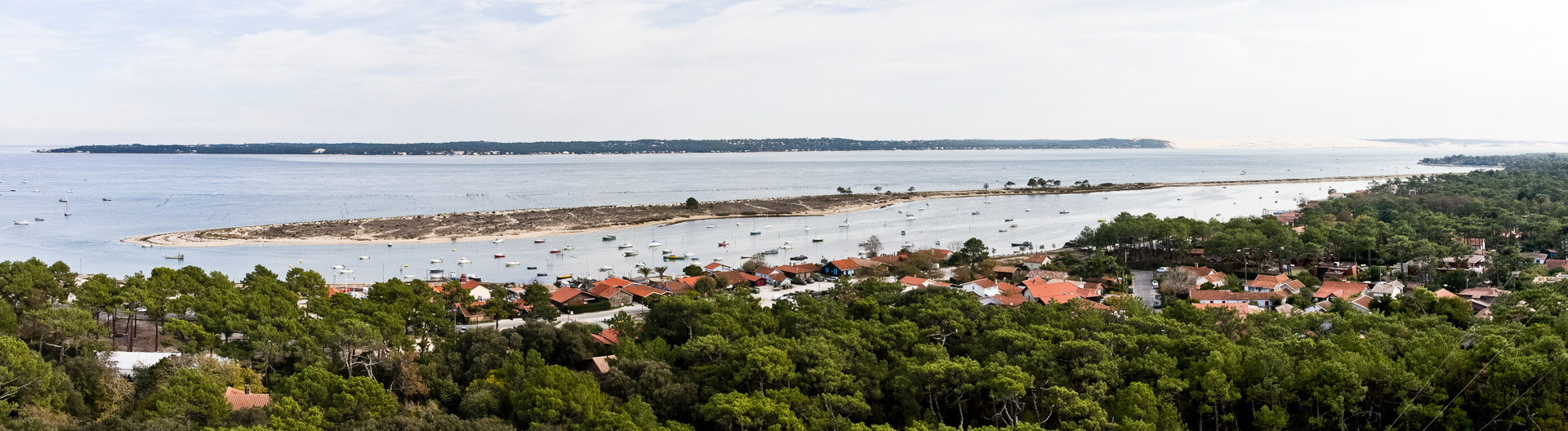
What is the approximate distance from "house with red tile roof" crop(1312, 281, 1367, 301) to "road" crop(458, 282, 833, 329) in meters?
13.4

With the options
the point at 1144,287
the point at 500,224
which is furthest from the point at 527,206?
the point at 1144,287

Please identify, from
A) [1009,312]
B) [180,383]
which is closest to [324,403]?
[180,383]

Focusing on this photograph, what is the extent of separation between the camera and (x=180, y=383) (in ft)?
41.5

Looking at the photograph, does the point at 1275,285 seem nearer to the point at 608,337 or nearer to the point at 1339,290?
the point at 1339,290

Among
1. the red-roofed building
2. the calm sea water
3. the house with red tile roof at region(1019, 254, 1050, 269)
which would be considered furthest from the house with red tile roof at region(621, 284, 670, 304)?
the house with red tile roof at region(1019, 254, 1050, 269)

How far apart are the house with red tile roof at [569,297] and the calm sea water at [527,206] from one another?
6960 millimetres

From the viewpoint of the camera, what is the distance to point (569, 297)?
24.7m

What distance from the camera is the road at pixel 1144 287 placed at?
2488cm

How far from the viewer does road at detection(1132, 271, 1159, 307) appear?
24.9m

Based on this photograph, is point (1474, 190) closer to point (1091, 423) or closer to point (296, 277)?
point (1091, 423)

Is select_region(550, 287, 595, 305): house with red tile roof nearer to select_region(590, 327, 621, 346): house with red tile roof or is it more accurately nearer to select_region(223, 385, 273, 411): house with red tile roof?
select_region(590, 327, 621, 346): house with red tile roof

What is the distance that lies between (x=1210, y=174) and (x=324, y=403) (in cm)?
10871

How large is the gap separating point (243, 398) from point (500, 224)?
36.0 meters

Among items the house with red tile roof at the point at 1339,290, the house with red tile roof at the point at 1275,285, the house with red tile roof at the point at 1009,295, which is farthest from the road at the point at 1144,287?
the house with red tile roof at the point at 1339,290
